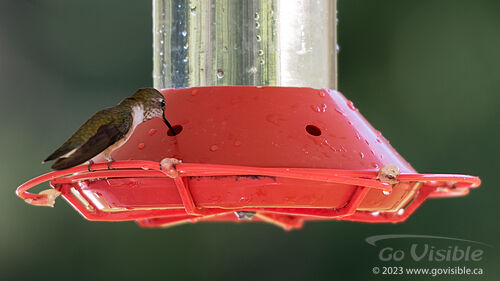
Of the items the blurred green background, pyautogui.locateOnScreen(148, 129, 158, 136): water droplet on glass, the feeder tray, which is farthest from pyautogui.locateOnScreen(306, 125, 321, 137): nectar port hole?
the blurred green background

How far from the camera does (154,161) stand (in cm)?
318

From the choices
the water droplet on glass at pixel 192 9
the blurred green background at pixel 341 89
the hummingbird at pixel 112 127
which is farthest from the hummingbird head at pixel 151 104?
the blurred green background at pixel 341 89

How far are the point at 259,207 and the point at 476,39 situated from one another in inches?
202

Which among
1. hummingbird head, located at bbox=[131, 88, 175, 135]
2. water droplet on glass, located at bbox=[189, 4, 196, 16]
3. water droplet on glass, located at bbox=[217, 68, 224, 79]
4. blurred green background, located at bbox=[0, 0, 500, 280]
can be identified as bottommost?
blurred green background, located at bbox=[0, 0, 500, 280]

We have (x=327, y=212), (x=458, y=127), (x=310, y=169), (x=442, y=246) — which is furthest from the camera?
(x=458, y=127)

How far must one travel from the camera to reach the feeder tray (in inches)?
124

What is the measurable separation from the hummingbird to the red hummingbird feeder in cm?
5

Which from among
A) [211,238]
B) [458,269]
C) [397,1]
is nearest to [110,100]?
[211,238]

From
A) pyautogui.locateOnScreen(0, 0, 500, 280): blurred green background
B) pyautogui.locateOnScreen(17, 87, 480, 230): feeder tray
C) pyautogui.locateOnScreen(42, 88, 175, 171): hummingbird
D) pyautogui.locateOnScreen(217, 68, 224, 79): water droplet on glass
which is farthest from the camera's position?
pyautogui.locateOnScreen(0, 0, 500, 280): blurred green background

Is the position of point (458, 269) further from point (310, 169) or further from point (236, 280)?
point (310, 169)

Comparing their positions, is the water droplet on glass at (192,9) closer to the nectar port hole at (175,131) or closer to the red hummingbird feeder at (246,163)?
the red hummingbird feeder at (246,163)

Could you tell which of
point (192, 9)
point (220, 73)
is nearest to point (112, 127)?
point (220, 73)

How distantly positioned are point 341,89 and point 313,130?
4.57 m

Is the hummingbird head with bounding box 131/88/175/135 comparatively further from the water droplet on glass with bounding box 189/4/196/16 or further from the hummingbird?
the water droplet on glass with bounding box 189/4/196/16
